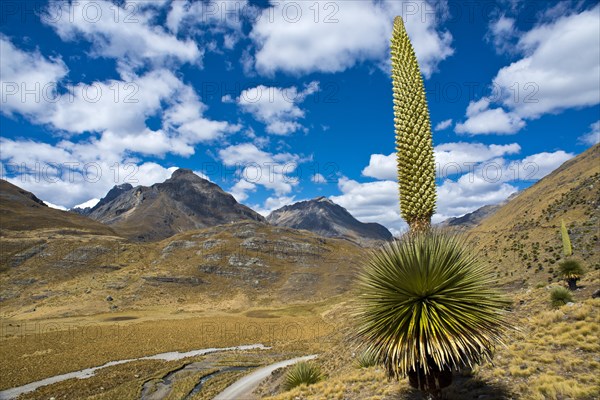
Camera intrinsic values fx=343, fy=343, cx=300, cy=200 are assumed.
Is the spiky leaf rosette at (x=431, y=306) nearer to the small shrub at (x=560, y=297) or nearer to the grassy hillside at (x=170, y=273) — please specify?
the small shrub at (x=560, y=297)

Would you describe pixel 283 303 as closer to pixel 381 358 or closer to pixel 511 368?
pixel 511 368

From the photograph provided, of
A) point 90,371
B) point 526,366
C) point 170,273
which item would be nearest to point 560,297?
point 526,366

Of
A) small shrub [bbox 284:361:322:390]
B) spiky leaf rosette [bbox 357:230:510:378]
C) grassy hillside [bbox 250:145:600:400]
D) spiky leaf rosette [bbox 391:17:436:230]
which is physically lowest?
small shrub [bbox 284:361:322:390]

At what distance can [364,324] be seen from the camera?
650cm

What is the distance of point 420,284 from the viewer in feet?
19.7

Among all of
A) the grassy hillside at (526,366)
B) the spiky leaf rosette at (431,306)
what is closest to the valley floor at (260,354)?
the grassy hillside at (526,366)

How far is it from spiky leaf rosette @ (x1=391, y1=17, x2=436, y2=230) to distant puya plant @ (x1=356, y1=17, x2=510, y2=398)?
0.02m

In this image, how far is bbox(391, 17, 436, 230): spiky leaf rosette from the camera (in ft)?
18.2

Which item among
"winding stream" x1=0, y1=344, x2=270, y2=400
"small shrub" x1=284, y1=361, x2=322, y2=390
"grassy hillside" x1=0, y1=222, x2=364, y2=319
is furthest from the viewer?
"grassy hillside" x1=0, y1=222, x2=364, y2=319

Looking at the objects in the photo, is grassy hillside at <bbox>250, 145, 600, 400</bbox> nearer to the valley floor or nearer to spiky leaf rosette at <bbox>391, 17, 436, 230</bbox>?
the valley floor

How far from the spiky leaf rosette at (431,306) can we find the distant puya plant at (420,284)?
0.5 inches

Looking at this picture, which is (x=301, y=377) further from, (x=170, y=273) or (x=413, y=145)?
(x=170, y=273)

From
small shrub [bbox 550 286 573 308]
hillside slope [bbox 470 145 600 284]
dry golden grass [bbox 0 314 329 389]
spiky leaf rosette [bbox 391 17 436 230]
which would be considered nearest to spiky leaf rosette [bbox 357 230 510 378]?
spiky leaf rosette [bbox 391 17 436 230]

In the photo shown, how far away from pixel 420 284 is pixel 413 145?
7.94 feet
